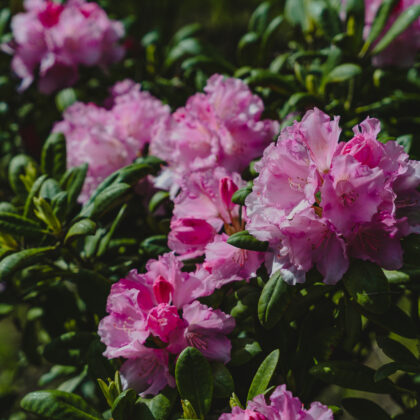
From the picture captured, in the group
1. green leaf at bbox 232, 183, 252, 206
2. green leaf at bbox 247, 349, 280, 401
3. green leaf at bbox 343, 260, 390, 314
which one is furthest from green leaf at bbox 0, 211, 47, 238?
green leaf at bbox 343, 260, 390, 314

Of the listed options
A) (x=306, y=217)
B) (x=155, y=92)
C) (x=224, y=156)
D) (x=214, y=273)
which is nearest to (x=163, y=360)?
(x=214, y=273)

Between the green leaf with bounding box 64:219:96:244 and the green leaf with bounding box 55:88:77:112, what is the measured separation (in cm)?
83

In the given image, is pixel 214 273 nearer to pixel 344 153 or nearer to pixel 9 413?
pixel 344 153

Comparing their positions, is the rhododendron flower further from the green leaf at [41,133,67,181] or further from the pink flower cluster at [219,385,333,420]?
the pink flower cluster at [219,385,333,420]

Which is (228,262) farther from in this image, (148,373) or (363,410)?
(363,410)

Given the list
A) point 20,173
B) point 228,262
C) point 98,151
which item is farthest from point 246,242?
point 20,173

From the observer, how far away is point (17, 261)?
124cm

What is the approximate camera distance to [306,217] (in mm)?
999

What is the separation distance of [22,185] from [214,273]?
758mm

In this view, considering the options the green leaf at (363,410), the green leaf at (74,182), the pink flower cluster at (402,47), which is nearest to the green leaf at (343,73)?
the pink flower cluster at (402,47)

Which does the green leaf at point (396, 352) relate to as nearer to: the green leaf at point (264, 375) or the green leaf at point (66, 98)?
the green leaf at point (264, 375)

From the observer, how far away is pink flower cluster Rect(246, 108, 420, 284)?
0.98 meters

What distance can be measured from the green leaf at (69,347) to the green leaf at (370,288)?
0.71 meters

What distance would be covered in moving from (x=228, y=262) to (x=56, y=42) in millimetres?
1199
